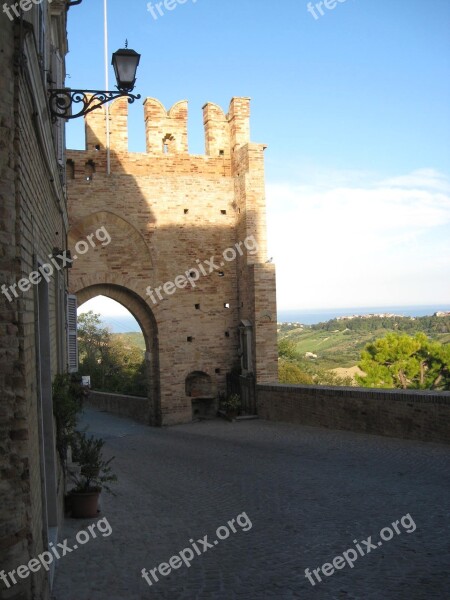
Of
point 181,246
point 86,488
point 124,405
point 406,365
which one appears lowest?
point 124,405

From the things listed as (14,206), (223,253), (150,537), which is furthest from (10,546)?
(223,253)

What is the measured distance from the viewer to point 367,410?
13.3m

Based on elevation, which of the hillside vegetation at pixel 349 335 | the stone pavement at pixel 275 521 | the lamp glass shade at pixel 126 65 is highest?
the lamp glass shade at pixel 126 65

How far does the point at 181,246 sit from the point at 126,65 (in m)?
11.7

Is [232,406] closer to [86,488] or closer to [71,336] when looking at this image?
[71,336]

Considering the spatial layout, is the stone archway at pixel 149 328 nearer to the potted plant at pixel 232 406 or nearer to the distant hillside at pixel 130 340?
the potted plant at pixel 232 406

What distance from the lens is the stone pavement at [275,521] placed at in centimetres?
567

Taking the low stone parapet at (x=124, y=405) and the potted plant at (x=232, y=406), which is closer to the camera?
the potted plant at (x=232, y=406)

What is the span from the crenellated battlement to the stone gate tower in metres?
0.03

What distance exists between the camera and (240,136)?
19484mm

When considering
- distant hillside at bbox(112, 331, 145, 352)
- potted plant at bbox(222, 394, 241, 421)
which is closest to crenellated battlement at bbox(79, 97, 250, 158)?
potted plant at bbox(222, 394, 241, 421)

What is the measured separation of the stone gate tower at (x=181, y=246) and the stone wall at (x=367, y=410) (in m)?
2.09

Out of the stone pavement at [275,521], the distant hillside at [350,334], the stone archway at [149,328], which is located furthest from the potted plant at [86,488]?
the distant hillside at [350,334]

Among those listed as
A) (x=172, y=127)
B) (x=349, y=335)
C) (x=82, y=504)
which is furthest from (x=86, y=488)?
(x=349, y=335)
